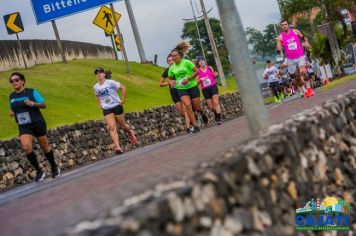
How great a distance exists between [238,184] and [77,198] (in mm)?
1556

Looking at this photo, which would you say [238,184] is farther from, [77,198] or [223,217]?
[77,198]

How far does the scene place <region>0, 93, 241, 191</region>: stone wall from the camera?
14227 mm

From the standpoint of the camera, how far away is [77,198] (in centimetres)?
480

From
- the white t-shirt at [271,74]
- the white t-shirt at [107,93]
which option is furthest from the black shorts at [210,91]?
the white t-shirt at [271,74]

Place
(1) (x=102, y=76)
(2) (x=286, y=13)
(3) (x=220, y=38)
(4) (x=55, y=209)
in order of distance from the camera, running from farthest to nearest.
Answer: (3) (x=220, y=38), (2) (x=286, y=13), (1) (x=102, y=76), (4) (x=55, y=209)

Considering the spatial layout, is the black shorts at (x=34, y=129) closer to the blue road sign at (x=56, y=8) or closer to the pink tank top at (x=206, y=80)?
the pink tank top at (x=206, y=80)

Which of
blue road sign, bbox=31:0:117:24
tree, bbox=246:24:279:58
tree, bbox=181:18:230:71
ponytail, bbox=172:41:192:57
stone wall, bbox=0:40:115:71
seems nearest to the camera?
ponytail, bbox=172:41:192:57

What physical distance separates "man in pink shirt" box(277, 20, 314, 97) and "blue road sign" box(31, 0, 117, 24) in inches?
496

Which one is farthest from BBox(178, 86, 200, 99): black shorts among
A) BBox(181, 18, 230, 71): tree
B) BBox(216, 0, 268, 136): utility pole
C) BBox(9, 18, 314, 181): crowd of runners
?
BBox(181, 18, 230, 71): tree

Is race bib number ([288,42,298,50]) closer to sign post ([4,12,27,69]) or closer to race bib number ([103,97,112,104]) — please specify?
race bib number ([103,97,112,104])

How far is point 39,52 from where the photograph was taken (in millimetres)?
33844

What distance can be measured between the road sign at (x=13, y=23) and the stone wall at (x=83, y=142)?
551 cm

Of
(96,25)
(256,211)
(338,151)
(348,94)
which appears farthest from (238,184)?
(96,25)

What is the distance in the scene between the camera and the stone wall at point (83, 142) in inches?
560
